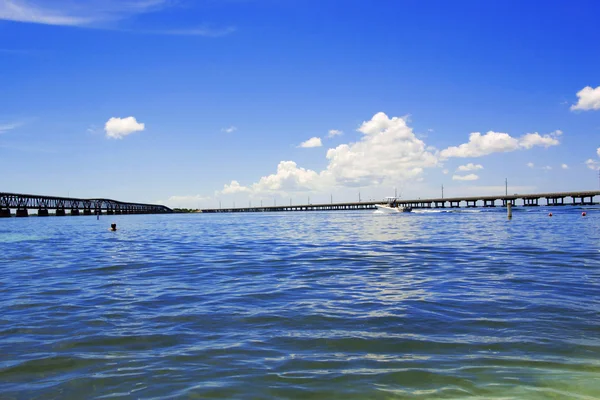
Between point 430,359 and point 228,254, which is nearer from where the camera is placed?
point 430,359

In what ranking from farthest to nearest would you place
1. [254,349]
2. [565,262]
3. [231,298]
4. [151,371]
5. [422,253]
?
[422,253]
[565,262]
[231,298]
[254,349]
[151,371]

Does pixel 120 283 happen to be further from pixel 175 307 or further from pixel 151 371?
pixel 151 371

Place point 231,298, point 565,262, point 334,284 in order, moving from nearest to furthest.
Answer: point 231,298, point 334,284, point 565,262

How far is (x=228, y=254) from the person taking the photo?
73.4 feet

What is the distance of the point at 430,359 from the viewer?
629cm

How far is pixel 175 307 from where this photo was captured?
9.98 m

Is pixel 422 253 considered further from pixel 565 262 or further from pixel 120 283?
pixel 120 283

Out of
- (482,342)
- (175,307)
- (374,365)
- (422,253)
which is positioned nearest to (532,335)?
(482,342)

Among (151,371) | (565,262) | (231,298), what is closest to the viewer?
(151,371)

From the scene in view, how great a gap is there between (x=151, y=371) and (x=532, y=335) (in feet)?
20.6

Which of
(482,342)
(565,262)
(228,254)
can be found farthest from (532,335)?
(228,254)

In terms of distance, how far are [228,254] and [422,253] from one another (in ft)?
32.8

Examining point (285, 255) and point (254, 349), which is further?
point (285, 255)

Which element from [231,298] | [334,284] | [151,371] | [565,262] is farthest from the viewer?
[565,262]
